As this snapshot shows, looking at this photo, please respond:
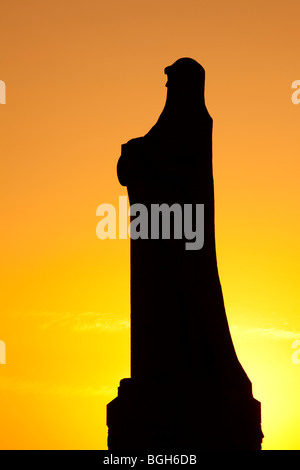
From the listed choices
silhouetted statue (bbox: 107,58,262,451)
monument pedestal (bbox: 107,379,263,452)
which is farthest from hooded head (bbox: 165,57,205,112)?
monument pedestal (bbox: 107,379,263,452)

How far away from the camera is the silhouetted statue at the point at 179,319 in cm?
1120

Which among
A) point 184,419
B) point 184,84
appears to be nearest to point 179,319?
point 184,419

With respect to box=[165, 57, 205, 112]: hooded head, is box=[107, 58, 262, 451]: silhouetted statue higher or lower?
lower

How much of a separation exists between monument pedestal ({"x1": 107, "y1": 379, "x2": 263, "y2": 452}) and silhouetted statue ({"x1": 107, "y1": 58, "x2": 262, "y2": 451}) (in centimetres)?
1

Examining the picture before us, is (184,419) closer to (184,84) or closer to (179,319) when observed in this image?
(179,319)

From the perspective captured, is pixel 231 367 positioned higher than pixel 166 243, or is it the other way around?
pixel 166 243

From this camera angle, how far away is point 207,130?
40.9 ft

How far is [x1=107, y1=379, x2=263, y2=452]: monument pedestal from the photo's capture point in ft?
36.4

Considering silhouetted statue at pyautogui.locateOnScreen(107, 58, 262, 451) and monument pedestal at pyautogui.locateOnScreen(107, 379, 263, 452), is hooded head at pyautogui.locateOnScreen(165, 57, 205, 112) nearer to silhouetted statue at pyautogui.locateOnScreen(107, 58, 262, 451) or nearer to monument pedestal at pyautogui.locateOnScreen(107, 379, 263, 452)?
silhouetted statue at pyautogui.locateOnScreen(107, 58, 262, 451)

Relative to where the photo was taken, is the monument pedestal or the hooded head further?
the hooded head
